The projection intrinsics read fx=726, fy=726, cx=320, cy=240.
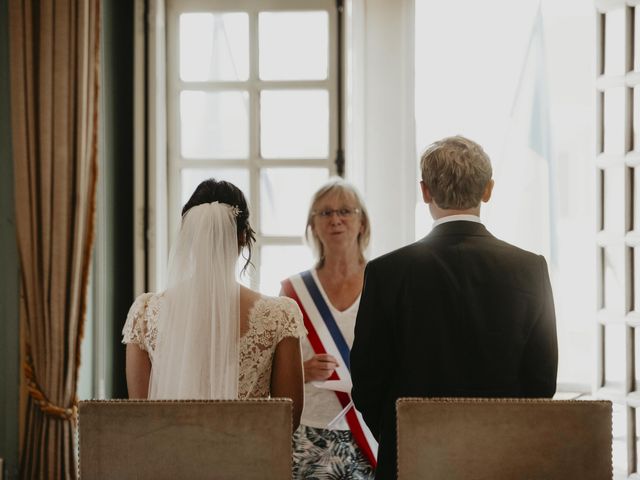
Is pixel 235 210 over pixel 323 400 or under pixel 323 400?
over

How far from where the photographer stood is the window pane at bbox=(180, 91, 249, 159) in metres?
3.43

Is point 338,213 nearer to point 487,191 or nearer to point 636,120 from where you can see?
point 487,191

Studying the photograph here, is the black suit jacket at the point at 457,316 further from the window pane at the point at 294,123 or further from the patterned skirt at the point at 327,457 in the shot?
the window pane at the point at 294,123

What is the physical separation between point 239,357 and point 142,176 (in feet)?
5.51

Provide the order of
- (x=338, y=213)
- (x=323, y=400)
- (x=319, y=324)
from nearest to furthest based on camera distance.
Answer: (x=323, y=400), (x=319, y=324), (x=338, y=213)

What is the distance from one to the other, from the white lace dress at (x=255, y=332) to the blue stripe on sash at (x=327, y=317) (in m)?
0.70

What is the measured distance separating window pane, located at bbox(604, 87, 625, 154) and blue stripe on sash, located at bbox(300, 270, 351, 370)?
1.33 metres

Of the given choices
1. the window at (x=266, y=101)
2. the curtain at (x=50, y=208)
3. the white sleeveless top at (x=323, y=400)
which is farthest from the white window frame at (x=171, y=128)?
the white sleeveless top at (x=323, y=400)

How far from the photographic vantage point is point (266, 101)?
135 inches

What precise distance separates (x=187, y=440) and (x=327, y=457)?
3.29 ft

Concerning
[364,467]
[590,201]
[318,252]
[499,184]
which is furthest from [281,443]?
[590,201]

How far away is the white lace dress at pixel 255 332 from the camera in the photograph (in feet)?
6.07

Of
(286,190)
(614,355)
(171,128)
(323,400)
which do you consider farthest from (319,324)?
(171,128)

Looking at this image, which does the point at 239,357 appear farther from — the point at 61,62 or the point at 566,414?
the point at 61,62
